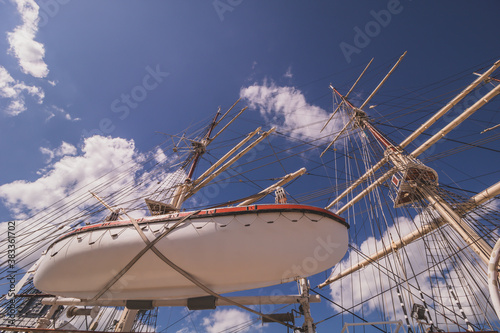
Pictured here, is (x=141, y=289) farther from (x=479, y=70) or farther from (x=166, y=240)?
(x=479, y=70)

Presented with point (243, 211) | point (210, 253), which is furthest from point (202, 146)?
point (210, 253)

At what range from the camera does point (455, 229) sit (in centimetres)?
886

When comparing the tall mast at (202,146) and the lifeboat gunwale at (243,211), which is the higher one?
the tall mast at (202,146)

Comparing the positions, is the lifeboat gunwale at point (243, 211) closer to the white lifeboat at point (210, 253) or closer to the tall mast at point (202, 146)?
the white lifeboat at point (210, 253)

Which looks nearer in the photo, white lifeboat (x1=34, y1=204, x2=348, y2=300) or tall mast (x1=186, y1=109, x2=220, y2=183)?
white lifeboat (x1=34, y1=204, x2=348, y2=300)

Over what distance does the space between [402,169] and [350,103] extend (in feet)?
28.2

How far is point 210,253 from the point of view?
4.26 m

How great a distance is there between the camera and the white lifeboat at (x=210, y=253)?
14.0ft

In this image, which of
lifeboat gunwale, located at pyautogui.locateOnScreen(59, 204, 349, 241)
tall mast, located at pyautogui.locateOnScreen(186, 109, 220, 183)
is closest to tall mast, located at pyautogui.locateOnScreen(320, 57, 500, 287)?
lifeboat gunwale, located at pyautogui.locateOnScreen(59, 204, 349, 241)

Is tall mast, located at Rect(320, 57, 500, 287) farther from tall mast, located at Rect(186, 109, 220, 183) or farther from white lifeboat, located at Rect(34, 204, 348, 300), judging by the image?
tall mast, located at Rect(186, 109, 220, 183)

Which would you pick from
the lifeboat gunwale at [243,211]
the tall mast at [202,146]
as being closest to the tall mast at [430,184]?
the lifeboat gunwale at [243,211]

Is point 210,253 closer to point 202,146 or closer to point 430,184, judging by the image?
point 202,146

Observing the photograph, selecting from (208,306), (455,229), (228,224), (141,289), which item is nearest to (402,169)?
(455,229)

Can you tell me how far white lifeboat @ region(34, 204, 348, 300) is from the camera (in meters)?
4.27
